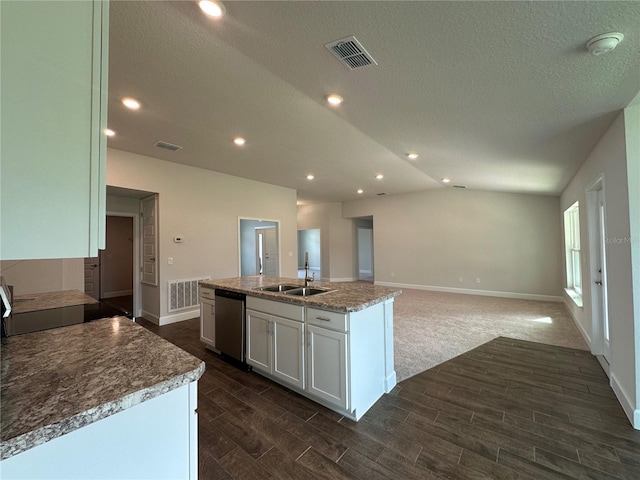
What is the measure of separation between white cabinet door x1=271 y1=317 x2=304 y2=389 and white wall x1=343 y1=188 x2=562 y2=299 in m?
6.40

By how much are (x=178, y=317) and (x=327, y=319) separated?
3909 millimetres

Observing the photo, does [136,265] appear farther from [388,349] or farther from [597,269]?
[597,269]

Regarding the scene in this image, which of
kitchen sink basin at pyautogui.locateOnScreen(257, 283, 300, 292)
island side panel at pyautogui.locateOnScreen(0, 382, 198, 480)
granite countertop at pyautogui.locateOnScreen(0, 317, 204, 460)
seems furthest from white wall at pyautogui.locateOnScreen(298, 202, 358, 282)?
island side panel at pyautogui.locateOnScreen(0, 382, 198, 480)

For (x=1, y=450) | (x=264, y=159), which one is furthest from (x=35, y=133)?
(x=264, y=159)

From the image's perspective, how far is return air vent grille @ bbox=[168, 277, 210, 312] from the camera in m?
4.92

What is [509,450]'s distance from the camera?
187 centimetres

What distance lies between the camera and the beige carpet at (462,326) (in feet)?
11.4

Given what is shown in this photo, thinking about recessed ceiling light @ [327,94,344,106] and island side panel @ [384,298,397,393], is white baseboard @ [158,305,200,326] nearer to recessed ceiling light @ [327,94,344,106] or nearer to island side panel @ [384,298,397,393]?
island side panel @ [384,298,397,393]

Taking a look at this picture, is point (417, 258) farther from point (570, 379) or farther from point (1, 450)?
point (1, 450)

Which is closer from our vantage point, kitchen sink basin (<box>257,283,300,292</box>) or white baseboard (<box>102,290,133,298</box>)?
kitchen sink basin (<box>257,283,300,292</box>)

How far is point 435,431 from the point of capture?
205 cm

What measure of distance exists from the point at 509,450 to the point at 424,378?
1008mm

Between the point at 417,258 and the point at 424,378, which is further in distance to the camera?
the point at 417,258

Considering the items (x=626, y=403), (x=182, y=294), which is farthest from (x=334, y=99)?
(x=182, y=294)
